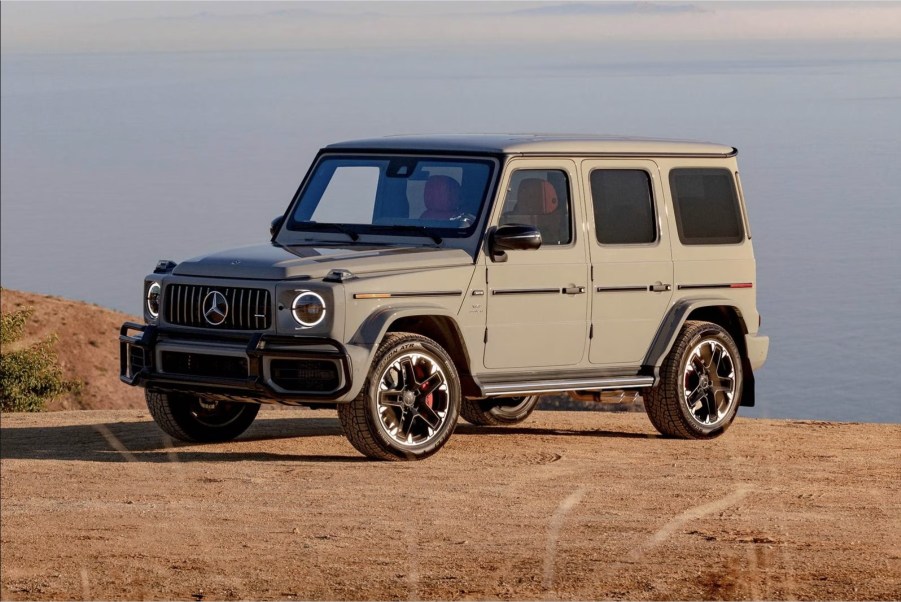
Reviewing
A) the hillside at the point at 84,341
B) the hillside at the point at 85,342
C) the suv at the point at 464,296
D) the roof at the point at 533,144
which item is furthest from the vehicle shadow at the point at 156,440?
the hillside at the point at 84,341

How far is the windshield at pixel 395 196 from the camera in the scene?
1249 cm

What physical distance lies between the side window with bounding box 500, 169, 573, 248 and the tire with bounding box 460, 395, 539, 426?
7.40ft

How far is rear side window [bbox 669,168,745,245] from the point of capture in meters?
13.8

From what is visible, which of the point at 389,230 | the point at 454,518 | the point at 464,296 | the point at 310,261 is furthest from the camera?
the point at 389,230

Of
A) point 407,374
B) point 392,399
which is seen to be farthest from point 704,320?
point 392,399

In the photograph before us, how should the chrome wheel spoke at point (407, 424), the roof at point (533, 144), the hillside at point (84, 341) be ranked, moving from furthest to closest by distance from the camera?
the hillside at point (84, 341), the roof at point (533, 144), the chrome wheel spoke at point (407, 424)

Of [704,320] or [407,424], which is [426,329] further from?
[704,320]

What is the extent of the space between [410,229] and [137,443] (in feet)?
8.72

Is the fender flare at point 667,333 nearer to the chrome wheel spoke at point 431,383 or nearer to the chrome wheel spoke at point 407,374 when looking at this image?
the chrome wheel spoke at point 431,383

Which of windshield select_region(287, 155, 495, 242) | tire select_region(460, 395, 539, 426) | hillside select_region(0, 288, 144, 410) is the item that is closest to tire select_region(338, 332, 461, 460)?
windshield select_region(287, 155, 495, 242)

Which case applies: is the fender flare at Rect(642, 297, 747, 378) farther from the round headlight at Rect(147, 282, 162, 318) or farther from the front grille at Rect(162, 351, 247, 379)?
the round headlight at Rect(147, 282, 162, 318)

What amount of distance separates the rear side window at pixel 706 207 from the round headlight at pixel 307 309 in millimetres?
Answer: 3469

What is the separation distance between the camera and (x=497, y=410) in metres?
14.9

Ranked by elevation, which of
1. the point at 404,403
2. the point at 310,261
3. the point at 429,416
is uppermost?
the point at 310,261
